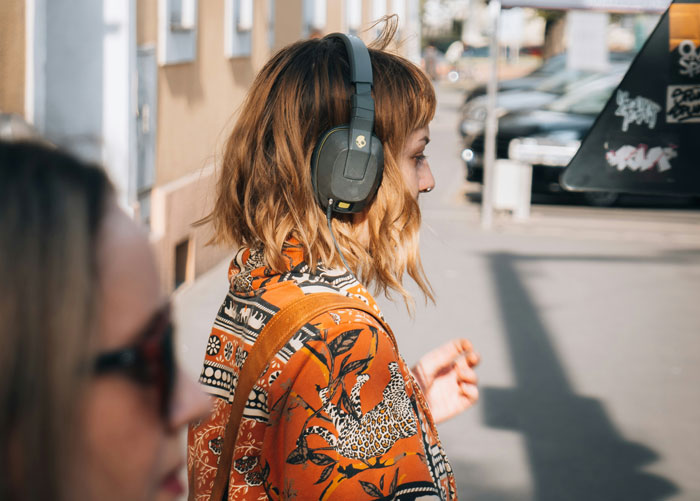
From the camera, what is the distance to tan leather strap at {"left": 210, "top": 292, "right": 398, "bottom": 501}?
1523mm

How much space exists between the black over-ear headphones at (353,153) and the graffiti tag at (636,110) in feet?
2.49

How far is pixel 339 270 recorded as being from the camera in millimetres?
1685

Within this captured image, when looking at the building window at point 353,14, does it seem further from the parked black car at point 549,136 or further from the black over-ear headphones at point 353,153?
the black over-ear headphones at point 353,153

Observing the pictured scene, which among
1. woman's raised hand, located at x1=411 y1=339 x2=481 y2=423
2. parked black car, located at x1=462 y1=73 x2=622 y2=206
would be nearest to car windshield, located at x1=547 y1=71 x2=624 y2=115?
parked black car, located at x1=462 y1=73 x2=622 y2=206

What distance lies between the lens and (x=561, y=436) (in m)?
4.98

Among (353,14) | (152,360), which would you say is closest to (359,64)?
(152,360)

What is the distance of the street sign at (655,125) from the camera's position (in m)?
2.24

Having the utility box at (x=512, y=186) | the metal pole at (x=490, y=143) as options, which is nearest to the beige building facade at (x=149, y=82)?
the metal pole at (x=490, y=143)

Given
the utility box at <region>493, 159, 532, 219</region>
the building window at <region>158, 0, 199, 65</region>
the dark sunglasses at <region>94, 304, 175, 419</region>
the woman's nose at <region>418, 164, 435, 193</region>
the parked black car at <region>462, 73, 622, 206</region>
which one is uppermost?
the building window at <region>158, 0, 199, 65</region>

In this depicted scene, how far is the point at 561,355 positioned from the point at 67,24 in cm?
383

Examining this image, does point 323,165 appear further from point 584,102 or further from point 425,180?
point 584,102

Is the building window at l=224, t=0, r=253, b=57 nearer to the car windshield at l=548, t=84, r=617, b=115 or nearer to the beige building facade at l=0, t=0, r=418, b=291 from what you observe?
the beige building facade at l=0, t=0, r=418, b=291

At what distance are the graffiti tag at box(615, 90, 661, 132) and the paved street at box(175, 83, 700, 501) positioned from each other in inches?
20.9

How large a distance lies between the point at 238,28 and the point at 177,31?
2169mm
